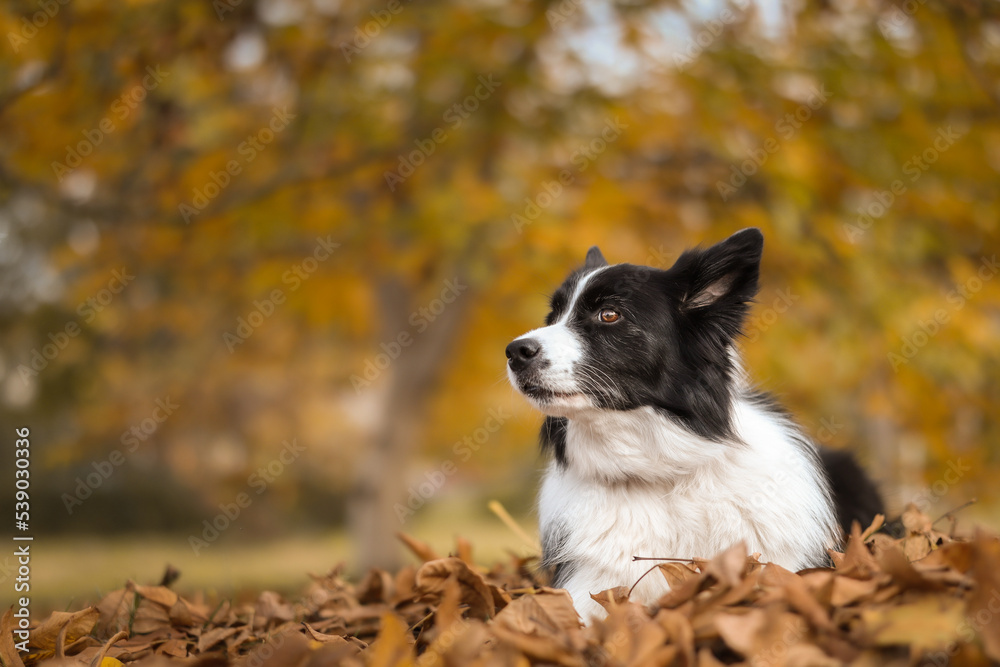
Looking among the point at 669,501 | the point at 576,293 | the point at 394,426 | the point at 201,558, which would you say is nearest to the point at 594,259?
the point at 576,293

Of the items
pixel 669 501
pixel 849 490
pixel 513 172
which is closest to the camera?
pixel 669 501

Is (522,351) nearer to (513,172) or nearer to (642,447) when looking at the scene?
(642,447)

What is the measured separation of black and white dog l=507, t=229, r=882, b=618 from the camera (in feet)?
8.24

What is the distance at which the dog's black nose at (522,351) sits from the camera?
2715 mm

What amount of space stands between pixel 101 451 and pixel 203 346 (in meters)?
2.18

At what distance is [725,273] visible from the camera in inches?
111

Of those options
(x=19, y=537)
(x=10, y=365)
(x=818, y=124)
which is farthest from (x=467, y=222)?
(x=10, y=365)

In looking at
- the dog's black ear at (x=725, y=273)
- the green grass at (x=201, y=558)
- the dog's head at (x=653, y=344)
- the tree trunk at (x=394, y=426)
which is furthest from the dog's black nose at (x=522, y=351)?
the tree trunk at (x=394, y=426)

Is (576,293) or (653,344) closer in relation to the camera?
(653,344)

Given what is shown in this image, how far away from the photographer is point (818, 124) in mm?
6211

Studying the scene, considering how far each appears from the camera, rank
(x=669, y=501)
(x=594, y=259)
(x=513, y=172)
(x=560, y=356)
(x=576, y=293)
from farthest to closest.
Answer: (x=513, y=172) → (x=594, y=259) → (x=576, y=293) → (x=560, y=356) → (x=669, y=501)

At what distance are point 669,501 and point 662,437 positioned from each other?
232 mm

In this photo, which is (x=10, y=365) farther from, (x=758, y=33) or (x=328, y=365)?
(x=758, y=33)

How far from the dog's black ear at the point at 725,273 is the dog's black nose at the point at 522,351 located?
618 millimetres
